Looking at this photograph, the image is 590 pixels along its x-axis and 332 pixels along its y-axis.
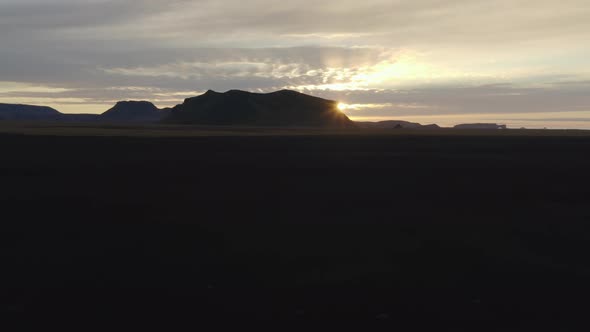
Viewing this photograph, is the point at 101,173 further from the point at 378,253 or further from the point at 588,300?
the point at 588,300

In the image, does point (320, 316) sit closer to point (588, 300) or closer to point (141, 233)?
point (588, 300)

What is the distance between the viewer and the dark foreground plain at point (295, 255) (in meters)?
7.55

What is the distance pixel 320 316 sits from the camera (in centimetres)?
745

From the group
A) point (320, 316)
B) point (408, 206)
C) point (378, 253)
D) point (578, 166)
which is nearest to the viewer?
point (320, 316)

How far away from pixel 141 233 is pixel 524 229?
10035 millimetres

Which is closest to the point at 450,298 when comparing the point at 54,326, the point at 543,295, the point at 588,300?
the point at 543,295

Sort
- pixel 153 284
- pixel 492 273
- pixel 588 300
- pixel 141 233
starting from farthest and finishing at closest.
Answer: pixel 141 233 < pixel 492 273 < pixel 153 284 < pixel 588 300

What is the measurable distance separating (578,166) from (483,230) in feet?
72.8

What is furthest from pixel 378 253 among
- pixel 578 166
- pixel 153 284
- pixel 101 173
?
pixel 578 166

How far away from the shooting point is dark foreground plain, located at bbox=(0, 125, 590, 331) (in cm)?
755

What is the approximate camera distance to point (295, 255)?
35.0 ft

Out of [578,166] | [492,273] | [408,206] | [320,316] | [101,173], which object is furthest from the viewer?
[578,166]

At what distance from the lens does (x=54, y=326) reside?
696 centimetres

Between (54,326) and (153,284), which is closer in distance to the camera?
(54,326)
